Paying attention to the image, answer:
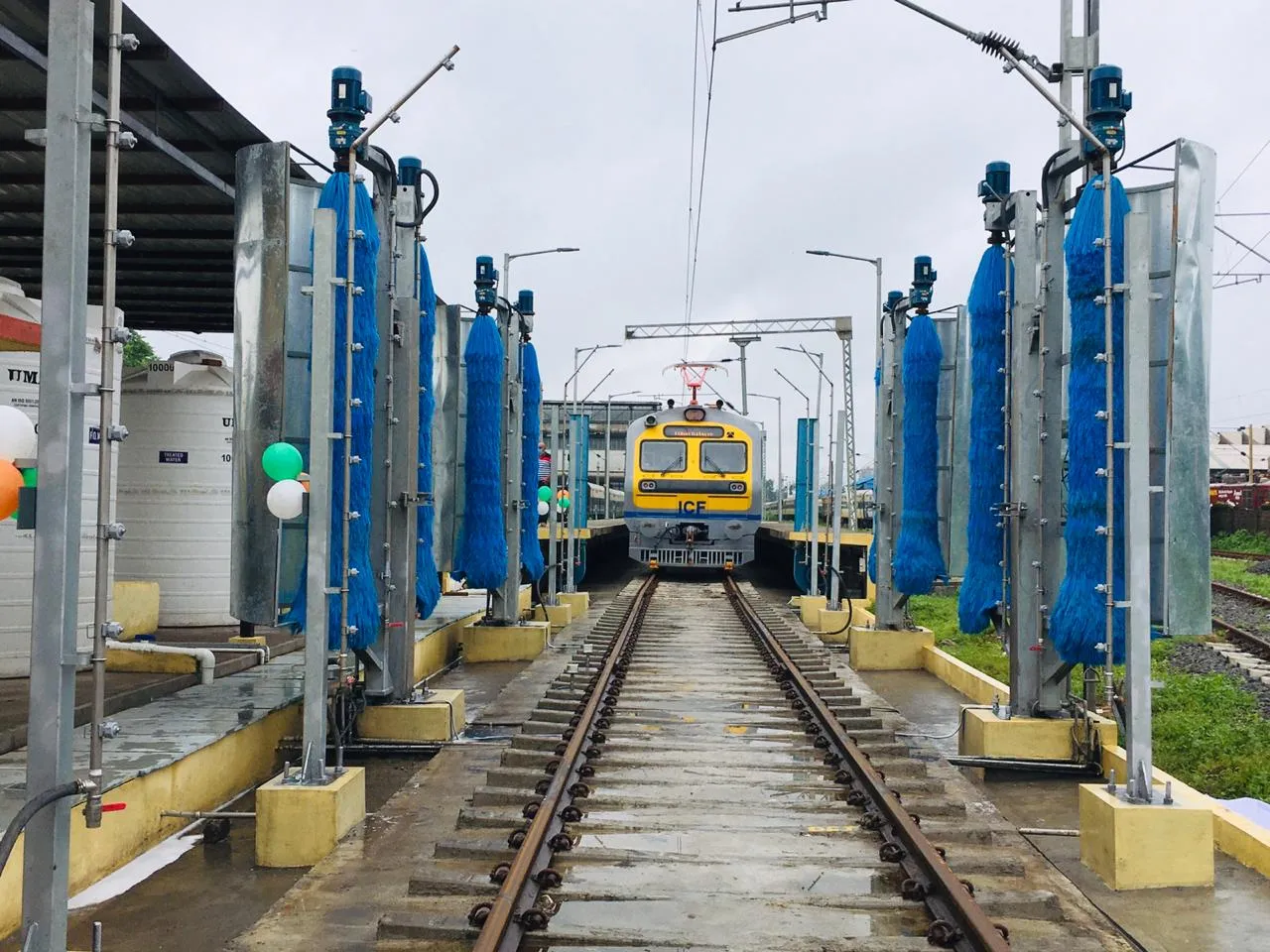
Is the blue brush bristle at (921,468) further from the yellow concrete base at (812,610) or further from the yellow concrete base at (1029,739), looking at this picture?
the yellow concrete base at (812,610)

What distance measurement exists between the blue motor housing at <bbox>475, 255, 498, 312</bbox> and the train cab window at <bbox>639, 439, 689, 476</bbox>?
12377 millimetres

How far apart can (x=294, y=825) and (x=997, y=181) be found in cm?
646

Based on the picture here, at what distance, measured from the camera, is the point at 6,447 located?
349 centimetres

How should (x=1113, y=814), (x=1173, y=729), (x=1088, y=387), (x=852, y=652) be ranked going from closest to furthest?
(x=1113, y=814), (x=1088, y=387), (x=1173, y=729), (x=852, y=652)

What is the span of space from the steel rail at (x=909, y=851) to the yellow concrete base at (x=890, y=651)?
3.44 metres

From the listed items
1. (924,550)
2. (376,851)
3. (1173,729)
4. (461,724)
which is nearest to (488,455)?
(461,724)

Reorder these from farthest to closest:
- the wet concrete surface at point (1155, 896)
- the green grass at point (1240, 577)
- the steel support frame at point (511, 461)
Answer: the green grass at point (1240, 577) → the steel support frame at point (511, 461) → the wet concrete surface at point (1155, 896)

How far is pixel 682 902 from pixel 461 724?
4.15 m

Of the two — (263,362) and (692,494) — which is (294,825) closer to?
(263,362)

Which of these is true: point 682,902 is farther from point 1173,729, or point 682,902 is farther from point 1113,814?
point 1173,729

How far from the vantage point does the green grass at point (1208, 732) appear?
28.4 ft

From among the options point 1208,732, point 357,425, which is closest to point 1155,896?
point 357,425

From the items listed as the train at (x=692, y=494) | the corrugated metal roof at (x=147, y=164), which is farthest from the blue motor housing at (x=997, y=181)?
the train at (x=692, y=494)

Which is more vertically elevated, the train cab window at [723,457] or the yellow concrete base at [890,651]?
the train cab window at [723,457]
